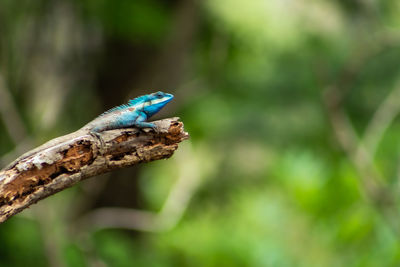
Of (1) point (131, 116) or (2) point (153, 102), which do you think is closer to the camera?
(1) point (131, 116)

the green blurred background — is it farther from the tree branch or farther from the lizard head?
the tree branch

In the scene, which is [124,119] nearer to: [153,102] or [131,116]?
[131,116]

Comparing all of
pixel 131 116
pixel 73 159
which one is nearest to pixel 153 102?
pixel 131 116

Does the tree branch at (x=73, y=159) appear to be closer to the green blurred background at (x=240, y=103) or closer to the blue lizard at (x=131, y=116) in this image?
the blue lizard at (x=131, y=116)

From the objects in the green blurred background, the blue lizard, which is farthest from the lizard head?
the green blurred background

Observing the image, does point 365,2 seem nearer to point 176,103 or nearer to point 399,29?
point 399,29

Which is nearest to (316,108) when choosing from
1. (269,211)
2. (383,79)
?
(383,79)
